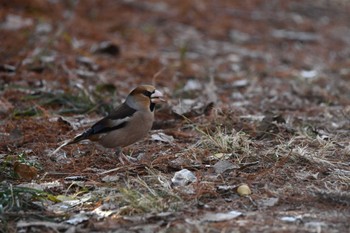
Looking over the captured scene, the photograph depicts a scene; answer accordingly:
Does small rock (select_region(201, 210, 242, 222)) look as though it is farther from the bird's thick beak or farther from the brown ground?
the bird's thick beak

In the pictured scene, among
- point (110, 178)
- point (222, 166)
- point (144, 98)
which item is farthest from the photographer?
point (144, 98)

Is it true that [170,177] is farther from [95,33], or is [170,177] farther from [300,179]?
[95,33]

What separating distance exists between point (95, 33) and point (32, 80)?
7.82 feet

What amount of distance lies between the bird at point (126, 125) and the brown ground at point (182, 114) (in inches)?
5.9

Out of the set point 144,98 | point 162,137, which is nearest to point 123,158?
point 144,98

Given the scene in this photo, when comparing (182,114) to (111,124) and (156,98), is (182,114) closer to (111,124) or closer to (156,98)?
(156,98)

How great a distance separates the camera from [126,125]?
15.4 feet

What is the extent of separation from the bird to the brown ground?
5.9 inches

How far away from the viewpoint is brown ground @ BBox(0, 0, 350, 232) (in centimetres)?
371

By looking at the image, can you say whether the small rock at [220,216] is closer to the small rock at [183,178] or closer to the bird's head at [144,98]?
the small rock at [183,178]

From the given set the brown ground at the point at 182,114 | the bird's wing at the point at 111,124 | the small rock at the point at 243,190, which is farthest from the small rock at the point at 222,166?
the bird's wing at the point at 111,124

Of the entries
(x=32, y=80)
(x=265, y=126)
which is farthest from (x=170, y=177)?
(x=32, y=80)

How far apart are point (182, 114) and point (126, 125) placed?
1177 mm

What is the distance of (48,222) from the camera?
11.8 feet
